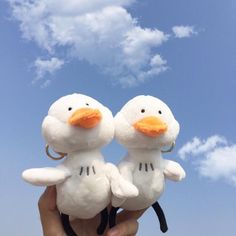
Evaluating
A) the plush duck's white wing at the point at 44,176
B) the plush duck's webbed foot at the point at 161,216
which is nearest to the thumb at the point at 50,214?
the plush duck's white wing at the point at 44,176

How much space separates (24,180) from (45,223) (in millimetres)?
243

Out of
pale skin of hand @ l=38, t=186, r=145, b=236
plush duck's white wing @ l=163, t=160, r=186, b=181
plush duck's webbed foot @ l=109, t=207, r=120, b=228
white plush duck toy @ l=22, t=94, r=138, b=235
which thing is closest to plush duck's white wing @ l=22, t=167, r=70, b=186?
white plush duck toy @ l=22, t=94, r=138, b=235

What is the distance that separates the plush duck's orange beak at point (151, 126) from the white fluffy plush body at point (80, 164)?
0.35ft

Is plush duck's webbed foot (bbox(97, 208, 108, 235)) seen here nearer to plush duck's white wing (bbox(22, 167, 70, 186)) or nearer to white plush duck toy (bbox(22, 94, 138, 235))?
white plush duck toy (bbox(22, 94, 138, 235))

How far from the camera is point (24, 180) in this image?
1.43 meters

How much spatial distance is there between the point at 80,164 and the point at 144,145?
237 mm

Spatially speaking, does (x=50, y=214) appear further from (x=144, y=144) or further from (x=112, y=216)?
(x=144, y=144)

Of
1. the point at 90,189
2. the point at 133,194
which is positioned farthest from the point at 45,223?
the point at 133,194

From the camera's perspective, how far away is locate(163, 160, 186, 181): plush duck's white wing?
153 centimetres

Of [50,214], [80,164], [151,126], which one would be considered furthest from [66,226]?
[151,126]

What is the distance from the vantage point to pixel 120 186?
138 centimetres

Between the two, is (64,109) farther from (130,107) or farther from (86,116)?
(130,107)

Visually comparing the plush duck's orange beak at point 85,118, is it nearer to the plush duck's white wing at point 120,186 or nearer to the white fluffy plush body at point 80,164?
the white fluffy plush body at point 80,164

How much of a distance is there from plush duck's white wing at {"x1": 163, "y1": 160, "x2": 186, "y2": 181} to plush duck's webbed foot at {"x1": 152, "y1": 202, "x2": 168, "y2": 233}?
16cm
